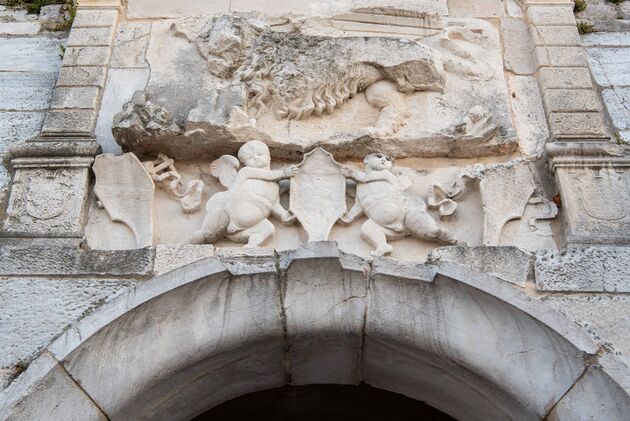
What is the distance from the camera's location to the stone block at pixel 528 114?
441cm

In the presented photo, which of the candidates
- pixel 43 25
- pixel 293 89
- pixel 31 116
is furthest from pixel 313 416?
pixel 43 25

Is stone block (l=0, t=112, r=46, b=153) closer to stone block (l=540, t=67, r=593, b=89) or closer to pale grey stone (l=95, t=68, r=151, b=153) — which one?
pale grey stone (l=95, t=68, r=151, b=153)

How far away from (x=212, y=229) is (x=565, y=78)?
1967 mm

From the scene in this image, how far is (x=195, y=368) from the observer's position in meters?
3.68

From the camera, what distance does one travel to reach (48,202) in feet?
13.6

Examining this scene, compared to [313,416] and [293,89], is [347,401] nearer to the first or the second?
[313,416]

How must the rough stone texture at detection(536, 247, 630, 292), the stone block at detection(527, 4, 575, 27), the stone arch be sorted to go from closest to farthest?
the stone arch, the rough stone texture at detection(536, 247, 630, 292), the stone block at detection(527, 4, 575, 27)

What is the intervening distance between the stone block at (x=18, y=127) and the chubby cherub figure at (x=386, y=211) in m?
1.66

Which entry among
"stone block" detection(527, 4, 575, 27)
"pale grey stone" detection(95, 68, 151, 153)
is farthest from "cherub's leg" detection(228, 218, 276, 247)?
"stone block" detection(527, 4, 575, 27)

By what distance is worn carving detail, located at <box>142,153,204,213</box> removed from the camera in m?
4.23

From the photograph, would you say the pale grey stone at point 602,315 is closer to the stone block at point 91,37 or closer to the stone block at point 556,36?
the stone block at point 556,36

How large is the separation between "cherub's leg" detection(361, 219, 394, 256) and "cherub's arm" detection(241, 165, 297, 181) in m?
0.43

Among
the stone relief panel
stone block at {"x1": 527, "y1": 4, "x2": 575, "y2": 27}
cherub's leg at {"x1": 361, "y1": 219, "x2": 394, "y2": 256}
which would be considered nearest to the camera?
cherub's leg at {"x1": 361, "y1": 219, "x2": 394, "y2": 256}

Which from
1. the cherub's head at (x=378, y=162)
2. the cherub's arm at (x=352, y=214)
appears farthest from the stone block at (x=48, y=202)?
the cherub's head at (x=378, y=162)
